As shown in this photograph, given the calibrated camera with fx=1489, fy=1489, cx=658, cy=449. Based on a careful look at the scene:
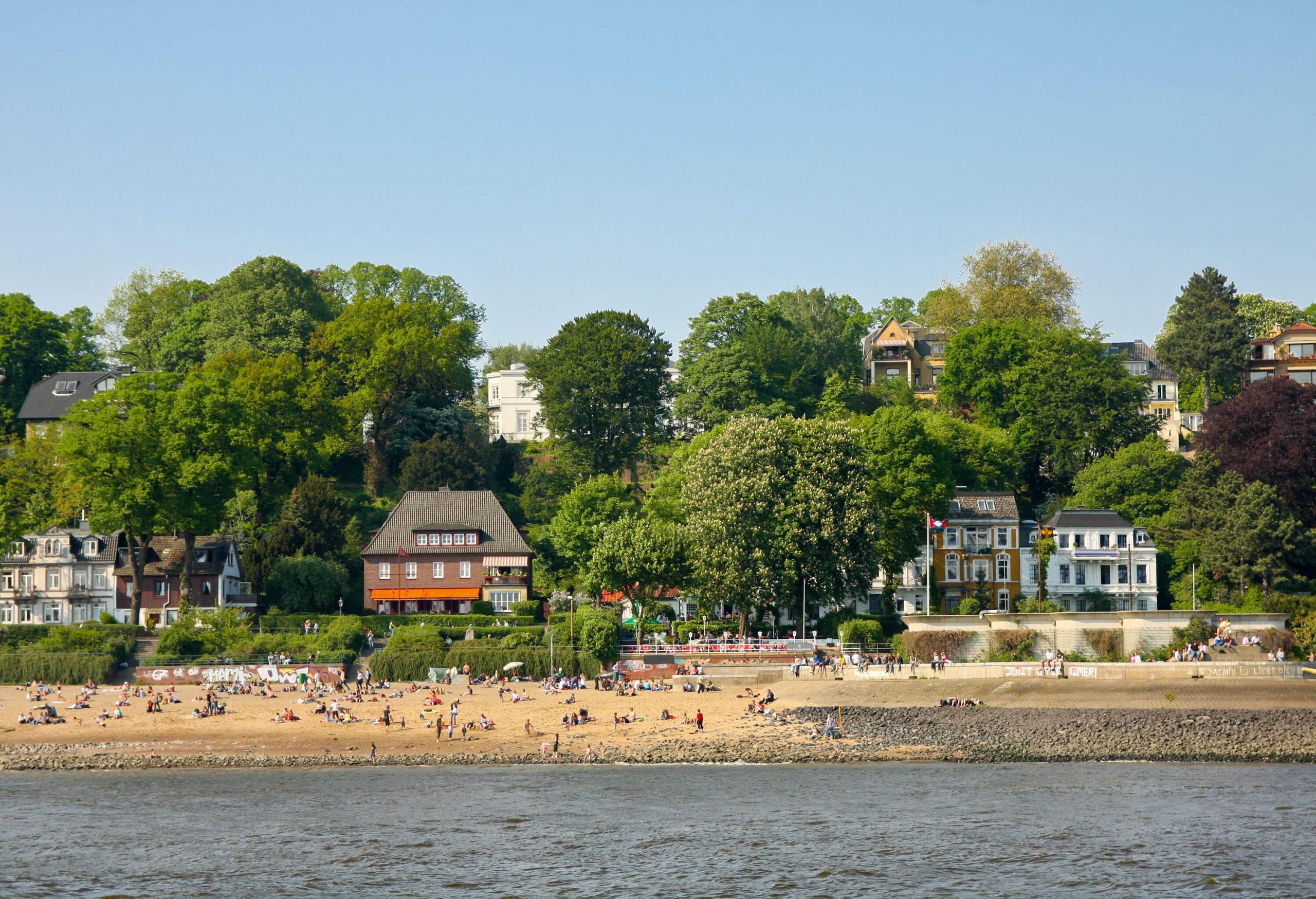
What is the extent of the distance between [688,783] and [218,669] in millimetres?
28746

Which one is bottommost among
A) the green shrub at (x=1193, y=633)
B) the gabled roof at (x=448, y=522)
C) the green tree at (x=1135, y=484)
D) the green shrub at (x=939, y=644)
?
the green shrub at (x=939, y=644)

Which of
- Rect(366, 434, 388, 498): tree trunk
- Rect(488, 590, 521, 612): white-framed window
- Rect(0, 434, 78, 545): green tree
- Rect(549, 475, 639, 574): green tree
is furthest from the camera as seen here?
Rect(366, 434, 388, 498): tree trunk

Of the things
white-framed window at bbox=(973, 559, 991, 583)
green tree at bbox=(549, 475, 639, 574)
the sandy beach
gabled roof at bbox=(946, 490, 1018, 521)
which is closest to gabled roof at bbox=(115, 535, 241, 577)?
green tree at bbox=(549, 475, 639, 574)

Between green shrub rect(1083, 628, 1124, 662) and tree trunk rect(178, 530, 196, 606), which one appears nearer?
green shrub rect(1083, 628, 1124, 662)

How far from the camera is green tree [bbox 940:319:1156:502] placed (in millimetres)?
97875

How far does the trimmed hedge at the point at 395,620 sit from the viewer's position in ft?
258

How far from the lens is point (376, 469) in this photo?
346 feet

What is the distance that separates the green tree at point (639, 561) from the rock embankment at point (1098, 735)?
1762 centimetres

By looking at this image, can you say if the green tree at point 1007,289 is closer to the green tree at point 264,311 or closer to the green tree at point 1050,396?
the green tree at point 1050,396

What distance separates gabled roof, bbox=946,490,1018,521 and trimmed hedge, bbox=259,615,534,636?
85.8ft

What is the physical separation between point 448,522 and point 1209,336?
61664mm

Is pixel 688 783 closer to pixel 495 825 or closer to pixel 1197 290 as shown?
pixel 495 825

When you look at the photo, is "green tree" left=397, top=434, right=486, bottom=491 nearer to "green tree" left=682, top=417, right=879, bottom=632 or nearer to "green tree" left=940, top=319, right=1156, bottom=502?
"green tree" left=682, top=417, right=879, bottom=632

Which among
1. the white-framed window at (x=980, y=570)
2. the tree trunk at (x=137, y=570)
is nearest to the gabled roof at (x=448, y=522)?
the tree trunk at (x=137, y=570)
